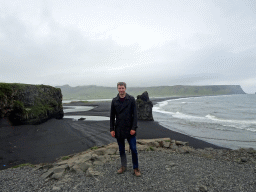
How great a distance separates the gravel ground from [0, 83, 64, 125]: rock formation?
33.9 feet

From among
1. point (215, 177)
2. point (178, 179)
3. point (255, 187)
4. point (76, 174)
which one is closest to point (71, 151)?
point (76, 174)

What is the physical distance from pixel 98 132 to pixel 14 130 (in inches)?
294

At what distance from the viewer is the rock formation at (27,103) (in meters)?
14.6

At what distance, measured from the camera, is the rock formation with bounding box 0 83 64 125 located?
47.8 ft

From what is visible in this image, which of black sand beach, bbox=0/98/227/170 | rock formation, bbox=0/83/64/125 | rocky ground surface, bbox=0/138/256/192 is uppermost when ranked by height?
rock formation, bbox=0/83/64/125

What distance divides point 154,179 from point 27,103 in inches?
709

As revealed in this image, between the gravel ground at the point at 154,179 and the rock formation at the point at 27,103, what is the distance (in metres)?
10.3

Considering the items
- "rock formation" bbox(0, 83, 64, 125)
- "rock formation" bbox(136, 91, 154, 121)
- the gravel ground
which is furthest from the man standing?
"rock formation" bbox(136, 91, 154, 121)

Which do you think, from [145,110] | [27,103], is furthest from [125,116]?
[145,110]

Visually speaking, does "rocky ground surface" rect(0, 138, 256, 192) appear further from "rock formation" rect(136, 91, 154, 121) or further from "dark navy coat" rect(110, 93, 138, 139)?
"rock formation" rect(136, 91, 154, 121)

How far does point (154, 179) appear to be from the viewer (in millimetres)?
5082

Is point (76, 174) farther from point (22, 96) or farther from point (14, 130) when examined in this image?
point (22, 96)

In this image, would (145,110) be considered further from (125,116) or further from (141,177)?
(125,116)

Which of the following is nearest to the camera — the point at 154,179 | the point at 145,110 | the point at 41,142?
the point at 154,179
